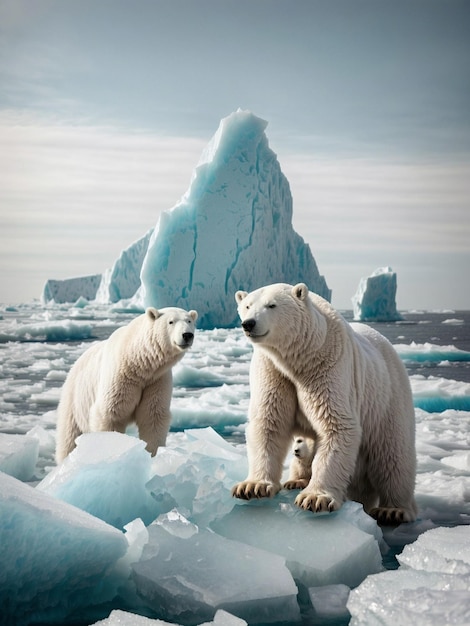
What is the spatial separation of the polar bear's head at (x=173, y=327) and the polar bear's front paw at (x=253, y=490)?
127 centimetres

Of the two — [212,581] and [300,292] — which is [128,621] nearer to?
[212,581]

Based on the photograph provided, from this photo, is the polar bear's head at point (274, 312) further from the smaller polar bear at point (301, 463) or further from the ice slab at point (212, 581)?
the ice slab at point (212, 581)

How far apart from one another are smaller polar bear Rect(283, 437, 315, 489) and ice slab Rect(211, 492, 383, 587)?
12.1 inches

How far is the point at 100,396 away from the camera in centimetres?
387

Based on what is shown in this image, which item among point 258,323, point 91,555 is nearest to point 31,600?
point 91,555

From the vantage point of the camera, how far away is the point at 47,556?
7.27 feet

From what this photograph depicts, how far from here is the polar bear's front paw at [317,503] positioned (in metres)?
2.63

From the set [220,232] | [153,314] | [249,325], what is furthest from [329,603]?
[220,232]

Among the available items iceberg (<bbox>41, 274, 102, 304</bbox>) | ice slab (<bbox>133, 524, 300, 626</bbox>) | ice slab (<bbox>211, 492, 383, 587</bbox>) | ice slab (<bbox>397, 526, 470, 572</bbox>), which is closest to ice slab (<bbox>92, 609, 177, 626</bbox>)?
ice slab (<bbox>133, 524, 300, 626</bbox>)

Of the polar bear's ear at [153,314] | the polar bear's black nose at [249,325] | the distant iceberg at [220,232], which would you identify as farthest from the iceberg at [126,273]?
the polar bear's black nose at [249,325]

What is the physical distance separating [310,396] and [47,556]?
1126mm

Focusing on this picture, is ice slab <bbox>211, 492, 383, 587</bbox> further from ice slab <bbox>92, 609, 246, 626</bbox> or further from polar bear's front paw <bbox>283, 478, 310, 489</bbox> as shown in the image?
ice slab <bbox>92, 609, 246, 626</bbox>

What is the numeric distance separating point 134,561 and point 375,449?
1.19 metres

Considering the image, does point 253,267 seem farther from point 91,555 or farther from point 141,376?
point 91,555
